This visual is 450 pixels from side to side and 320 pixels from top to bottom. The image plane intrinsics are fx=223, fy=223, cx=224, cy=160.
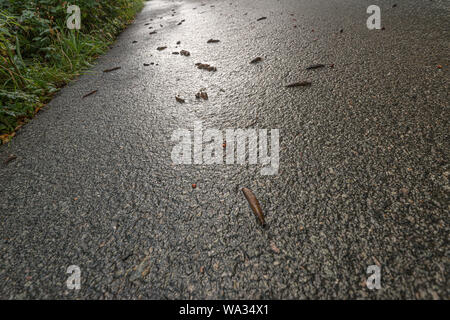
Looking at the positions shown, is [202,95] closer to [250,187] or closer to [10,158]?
[250,187]

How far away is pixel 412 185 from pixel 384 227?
0.31 m

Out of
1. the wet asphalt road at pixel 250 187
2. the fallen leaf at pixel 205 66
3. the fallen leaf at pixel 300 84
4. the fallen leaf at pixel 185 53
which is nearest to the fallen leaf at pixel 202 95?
the wet asphalt road at pixel 250 187

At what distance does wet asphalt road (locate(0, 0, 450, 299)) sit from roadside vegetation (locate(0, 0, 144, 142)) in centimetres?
24

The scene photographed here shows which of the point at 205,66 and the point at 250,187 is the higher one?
the point at 205,66

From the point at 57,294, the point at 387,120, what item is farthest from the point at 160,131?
the point at 387,120

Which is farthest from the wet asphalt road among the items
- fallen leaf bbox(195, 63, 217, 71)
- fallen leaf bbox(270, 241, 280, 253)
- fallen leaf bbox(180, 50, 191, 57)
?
fallen leaf bbox(180, 50, 191, 57)

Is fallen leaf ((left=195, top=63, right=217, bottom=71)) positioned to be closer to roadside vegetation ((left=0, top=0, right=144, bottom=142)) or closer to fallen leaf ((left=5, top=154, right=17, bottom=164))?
roadside vegetation ((left=0, top=0, right=144, bottom=142))

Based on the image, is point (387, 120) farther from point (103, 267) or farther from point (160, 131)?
point (103, 267)

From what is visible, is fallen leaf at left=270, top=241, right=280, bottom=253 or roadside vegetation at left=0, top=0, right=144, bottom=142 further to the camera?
roadside vegetation at left=0, top=0, right=144, bottom=142

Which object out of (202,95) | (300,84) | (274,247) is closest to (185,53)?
(202,95)

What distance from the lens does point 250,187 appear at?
1.24m

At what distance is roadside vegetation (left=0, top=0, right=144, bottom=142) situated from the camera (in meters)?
2.25

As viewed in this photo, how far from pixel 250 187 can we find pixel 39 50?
357 cm

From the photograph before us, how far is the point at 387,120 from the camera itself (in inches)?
57.7
